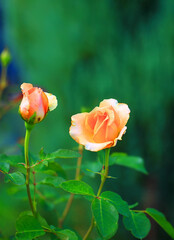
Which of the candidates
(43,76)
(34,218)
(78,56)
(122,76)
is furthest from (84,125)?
(43,76)

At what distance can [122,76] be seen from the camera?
6.01ft

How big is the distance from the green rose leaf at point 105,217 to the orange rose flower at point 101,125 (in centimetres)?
6

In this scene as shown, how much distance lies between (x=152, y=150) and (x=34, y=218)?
1.62 meters

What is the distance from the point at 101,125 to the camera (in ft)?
1.22

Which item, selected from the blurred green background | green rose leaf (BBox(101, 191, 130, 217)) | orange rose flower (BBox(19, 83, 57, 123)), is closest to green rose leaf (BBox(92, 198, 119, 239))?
green rose leaf (BBox(101, 191, 130, 217))

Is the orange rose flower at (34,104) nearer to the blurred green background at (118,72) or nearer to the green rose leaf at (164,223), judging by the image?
the green rose leaf at (164,223)

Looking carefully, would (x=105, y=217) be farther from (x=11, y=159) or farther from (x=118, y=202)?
(x=11, y=159)

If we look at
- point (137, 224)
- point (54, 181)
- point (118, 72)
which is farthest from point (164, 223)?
point (118, 72)

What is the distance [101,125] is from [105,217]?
10 centimetres

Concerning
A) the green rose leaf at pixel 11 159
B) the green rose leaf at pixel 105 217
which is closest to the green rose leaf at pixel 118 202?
the green rose leaf at pixel 105 217

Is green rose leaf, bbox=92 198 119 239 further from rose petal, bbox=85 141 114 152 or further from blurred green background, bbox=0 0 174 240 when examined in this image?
blurred green background, bbox=0 0 174 240

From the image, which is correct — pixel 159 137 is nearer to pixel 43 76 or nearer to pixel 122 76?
pixel 122 76

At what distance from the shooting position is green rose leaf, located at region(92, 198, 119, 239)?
32 centimetres

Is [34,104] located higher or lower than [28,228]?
higher
